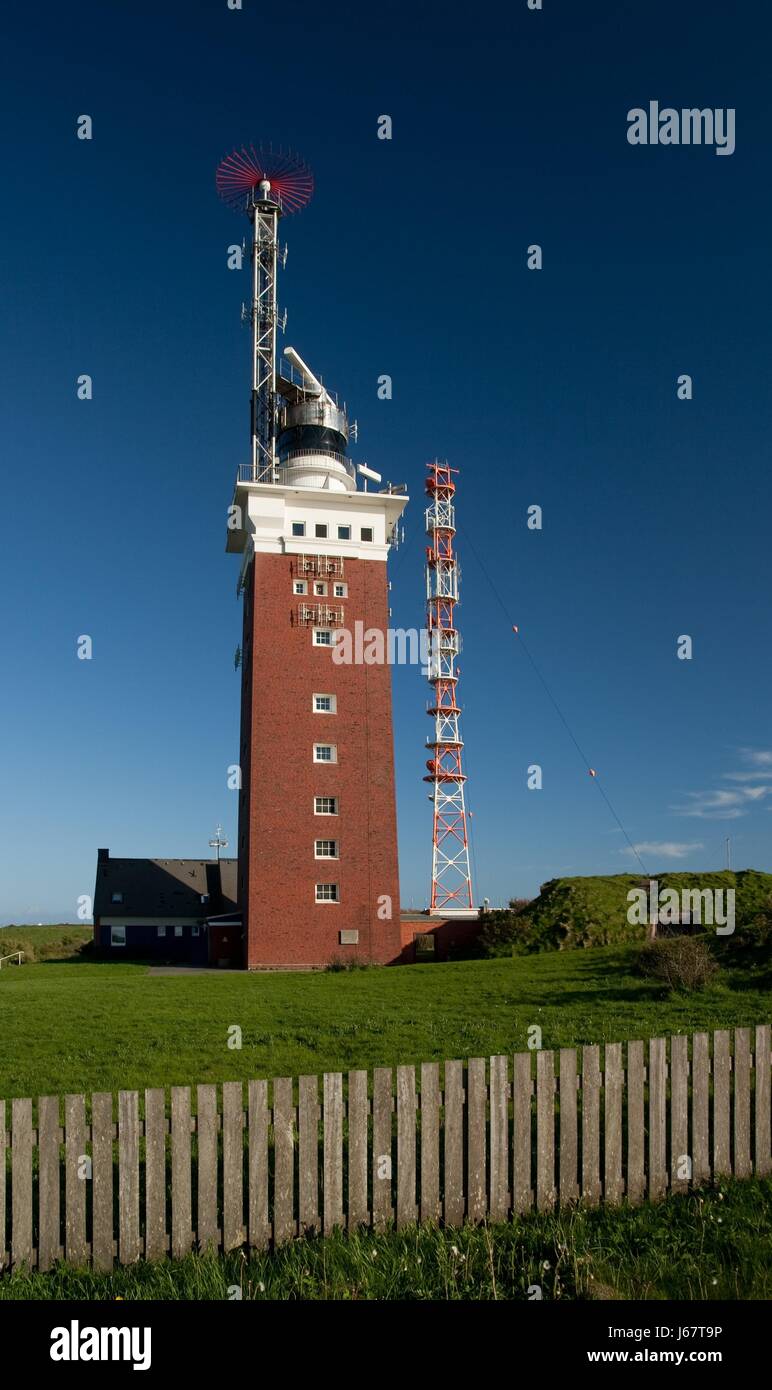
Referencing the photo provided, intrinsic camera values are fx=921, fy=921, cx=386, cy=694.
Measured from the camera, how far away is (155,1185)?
684 cm

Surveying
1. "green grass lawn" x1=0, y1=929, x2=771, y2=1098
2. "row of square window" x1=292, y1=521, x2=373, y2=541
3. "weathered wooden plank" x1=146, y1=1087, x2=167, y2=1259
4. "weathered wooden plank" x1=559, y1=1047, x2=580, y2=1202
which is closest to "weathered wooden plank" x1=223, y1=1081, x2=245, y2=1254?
"weathered wooden plank" x1=146, y1=1087, x2=167, y2=1259

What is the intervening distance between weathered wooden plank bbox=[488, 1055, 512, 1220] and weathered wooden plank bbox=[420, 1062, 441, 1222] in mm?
461

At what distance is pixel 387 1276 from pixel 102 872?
50727 mm

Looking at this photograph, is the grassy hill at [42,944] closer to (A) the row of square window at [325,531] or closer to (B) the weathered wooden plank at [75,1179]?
(A) the row of square window at [325,531]

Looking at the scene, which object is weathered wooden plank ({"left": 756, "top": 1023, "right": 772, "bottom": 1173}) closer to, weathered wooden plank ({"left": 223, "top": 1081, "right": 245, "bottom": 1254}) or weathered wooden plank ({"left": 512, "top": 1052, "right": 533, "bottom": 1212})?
weathered wooden plank ({"left": 512, "top": 1052, "right": 533, "bottom": 1212})

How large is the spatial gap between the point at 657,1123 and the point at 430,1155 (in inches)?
82.6

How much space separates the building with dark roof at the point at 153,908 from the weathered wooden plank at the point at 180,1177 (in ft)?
143

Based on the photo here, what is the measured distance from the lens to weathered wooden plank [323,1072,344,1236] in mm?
7168

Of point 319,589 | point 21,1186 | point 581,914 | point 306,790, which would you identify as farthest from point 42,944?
point 21,1186

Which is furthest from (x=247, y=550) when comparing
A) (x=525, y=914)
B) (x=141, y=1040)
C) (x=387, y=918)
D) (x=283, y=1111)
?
(x=283, y=1111)

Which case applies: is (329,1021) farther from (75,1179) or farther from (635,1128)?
(75,1179)
